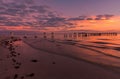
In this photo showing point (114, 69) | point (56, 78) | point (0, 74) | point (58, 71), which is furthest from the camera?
point (114, 69)

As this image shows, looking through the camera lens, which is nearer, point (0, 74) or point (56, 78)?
point (56, 78)

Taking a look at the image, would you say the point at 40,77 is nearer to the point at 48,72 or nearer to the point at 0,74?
the point at 48,72

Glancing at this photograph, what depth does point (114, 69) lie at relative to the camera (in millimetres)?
13773

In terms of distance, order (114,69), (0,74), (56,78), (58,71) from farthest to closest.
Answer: (114,69)
(58,71)
(0,74)
(56,78)

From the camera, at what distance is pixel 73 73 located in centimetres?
1228

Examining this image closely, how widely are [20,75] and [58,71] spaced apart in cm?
250

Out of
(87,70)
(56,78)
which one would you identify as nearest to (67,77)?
(56,78)

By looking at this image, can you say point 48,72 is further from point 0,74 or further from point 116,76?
point 116,76

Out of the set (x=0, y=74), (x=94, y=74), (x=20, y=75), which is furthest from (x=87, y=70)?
(x=0, y=74)

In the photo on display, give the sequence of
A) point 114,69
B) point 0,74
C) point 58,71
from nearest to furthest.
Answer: point 0,74 < point 58,71 < point 114,69

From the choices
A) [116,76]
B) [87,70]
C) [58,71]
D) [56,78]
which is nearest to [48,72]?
[58,71]

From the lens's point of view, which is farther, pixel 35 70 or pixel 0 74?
pixel 35 70

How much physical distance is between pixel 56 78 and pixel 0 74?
344 centimetres

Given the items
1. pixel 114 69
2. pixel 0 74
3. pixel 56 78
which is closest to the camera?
pixel 56 78
